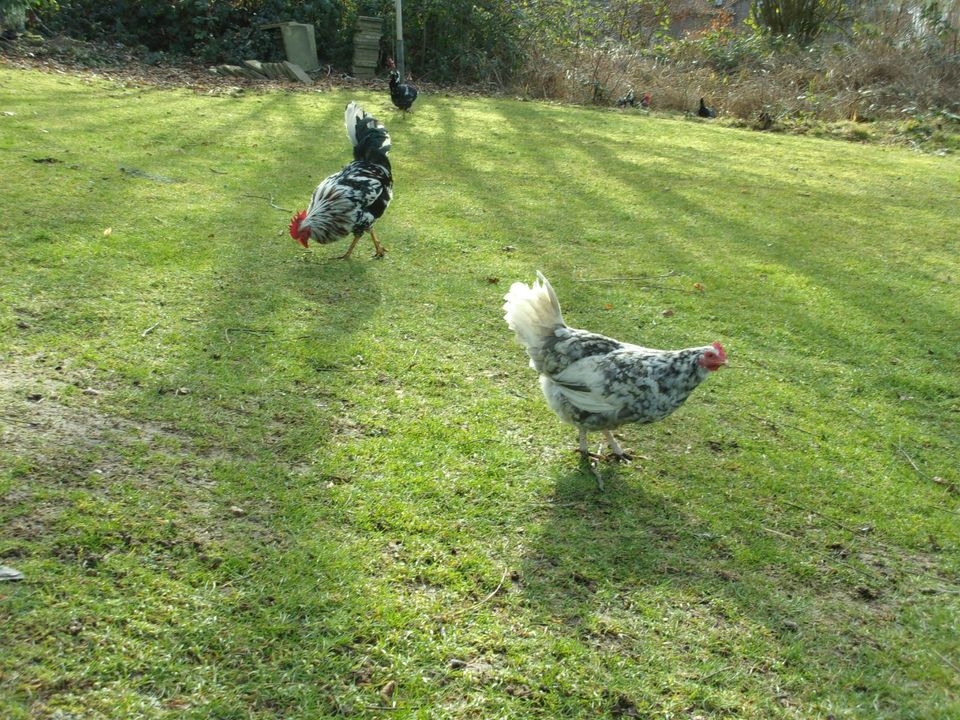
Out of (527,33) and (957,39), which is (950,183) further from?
(527,33)

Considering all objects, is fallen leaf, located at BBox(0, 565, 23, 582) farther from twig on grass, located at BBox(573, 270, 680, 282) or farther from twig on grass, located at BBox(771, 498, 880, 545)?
twig on grass, located at BBox(573, 270, 680, 282)

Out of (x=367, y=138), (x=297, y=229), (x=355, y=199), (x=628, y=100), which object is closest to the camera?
(x=297, y=229)

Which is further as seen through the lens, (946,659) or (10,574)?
(946,659)

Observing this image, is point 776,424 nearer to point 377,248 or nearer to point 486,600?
point 486,600

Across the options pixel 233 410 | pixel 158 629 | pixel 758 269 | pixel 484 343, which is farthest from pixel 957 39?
pixel 158 629

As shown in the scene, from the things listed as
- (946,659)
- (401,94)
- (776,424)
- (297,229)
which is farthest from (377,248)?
(401,94)

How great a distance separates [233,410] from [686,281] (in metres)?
4.39

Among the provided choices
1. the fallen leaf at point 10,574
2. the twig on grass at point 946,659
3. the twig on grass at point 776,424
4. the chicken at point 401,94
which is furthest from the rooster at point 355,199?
the chicken at point 401,94

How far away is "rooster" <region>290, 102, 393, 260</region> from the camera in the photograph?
6512mm

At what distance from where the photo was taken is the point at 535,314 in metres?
4.33

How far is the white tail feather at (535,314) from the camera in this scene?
4.31 m

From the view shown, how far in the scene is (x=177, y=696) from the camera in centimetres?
257

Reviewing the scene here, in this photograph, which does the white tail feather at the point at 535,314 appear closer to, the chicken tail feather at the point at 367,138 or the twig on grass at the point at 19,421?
the twig on grass at the point at 19,421

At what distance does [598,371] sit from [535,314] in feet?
1.75
